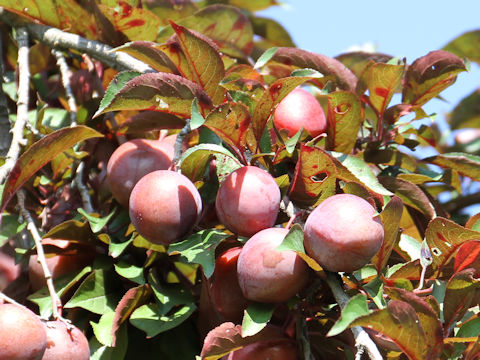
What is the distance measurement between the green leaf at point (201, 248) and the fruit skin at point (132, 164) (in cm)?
18

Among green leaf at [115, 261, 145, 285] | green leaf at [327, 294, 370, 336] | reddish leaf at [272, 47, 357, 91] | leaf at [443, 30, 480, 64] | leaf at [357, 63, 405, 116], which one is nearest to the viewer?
green leaf at [327, 294, 370, 336]

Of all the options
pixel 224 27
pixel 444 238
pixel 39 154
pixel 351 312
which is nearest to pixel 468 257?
pixel 444 238

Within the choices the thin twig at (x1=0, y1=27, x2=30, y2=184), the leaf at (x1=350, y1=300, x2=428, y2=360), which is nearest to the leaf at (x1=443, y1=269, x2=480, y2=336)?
the leaf at (x1=350, y1=300, x2=428, y2=360)

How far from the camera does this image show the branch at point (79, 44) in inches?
43.6

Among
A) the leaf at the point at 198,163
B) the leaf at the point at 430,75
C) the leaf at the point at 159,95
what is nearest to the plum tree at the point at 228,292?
the leaf at the point at 198,163

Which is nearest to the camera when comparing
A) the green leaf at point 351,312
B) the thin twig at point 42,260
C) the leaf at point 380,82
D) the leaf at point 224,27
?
the green leaf at point 351,312

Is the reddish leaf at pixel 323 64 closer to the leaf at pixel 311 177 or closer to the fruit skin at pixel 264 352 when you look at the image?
the leaf at pixel 311 177

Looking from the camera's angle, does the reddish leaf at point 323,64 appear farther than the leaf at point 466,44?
No

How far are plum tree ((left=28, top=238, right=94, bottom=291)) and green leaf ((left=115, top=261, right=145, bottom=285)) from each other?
88 mm

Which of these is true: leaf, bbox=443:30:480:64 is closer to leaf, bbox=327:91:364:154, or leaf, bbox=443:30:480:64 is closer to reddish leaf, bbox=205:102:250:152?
leaf, bbox=327:91:364:154

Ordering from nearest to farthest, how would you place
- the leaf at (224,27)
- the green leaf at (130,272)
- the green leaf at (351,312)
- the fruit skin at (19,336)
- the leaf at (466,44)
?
the green leaf at (351,312), the fruit skin at (19,336), the green leaf at (130,272), the leaf at (224,27), the leaf at (466,44)

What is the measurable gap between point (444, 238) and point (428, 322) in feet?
0.51

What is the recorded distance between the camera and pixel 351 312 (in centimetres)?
65

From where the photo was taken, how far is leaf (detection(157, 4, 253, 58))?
131 cm
